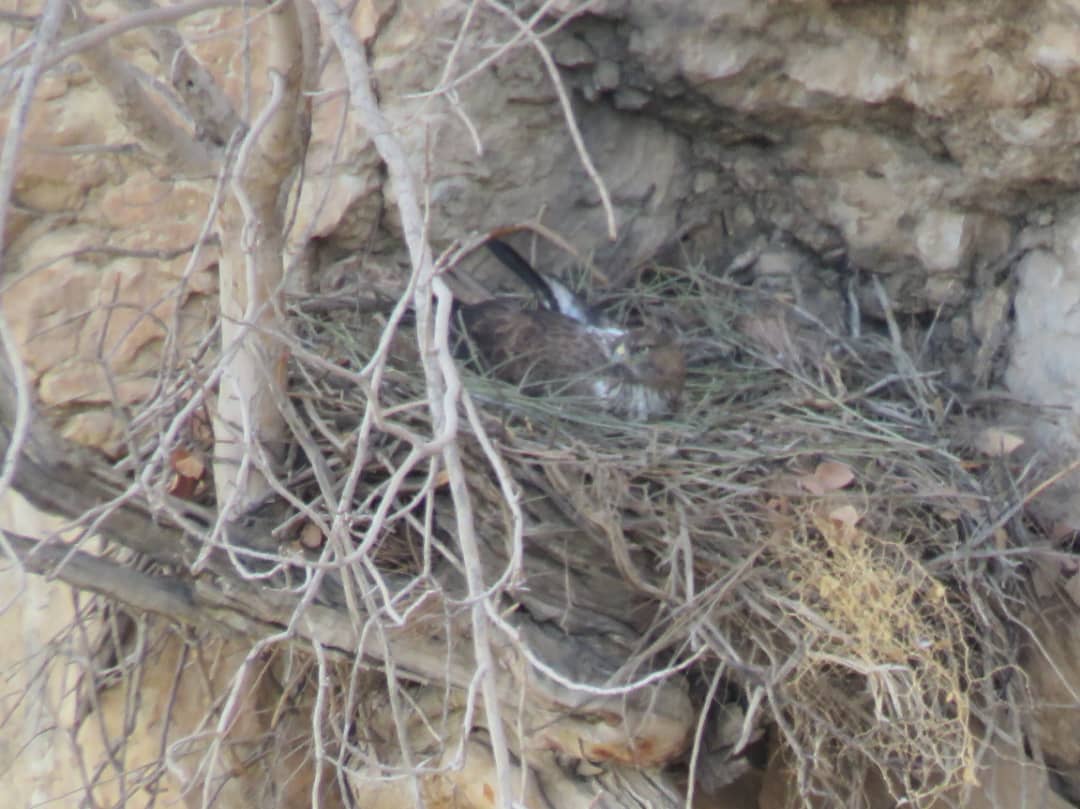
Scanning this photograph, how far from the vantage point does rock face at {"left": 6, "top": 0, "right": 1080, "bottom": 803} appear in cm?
383

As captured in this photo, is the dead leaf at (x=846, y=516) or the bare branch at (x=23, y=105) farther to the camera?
the dead leaf at (x=846, y=516)

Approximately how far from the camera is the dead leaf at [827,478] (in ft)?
11.9

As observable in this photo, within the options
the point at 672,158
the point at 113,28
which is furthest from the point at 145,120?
the point at 672,158

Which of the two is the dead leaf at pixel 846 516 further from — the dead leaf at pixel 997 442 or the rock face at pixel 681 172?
the rock face at pixel 681 172

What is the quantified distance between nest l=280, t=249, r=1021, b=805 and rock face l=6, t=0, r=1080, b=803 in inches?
16.0

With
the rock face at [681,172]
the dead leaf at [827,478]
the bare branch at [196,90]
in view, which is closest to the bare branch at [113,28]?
the bare branch at [196,90]

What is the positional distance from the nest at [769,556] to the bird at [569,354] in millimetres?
280

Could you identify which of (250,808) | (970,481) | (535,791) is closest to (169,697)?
(250,808)

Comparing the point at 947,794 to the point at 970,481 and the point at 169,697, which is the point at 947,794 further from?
the point at 169,697

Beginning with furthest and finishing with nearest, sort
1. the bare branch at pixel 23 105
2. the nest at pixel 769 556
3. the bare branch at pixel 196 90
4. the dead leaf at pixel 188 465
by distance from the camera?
the dead leaf at pixel 188 465 < the nest at pixel 769 556 < the bare branch at pixel 196 90 < the bare branch at pixel 23 105

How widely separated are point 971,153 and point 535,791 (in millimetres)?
1847

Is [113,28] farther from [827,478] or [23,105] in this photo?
[827,478]

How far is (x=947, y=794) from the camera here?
13.1 feet

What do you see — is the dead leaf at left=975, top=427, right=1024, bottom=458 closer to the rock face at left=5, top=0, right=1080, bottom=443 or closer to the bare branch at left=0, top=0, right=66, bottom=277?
the rock face at left=5, top=0, right=1080, bottom=443
